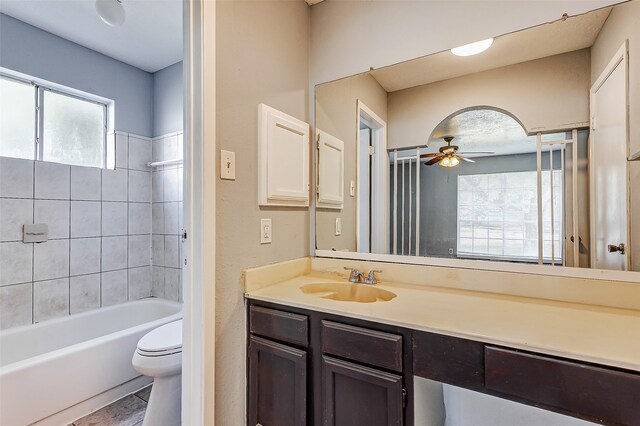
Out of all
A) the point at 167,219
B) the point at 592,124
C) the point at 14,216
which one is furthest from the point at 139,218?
the point at 592,124

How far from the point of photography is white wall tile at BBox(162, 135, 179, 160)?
265 cm

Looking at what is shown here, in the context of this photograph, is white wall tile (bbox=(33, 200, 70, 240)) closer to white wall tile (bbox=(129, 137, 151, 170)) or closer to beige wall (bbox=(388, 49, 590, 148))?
white wall tile (bbox=(129, 137, 151, 170))

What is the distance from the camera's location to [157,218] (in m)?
2.79

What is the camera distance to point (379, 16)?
60.2 inches

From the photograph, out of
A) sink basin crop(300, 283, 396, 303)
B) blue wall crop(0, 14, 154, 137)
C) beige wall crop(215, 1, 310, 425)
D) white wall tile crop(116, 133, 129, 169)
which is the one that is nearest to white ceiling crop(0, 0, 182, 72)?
blue wall crop(0, 14, 154, 137)

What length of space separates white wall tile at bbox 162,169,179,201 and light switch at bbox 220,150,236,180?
1.64 meters

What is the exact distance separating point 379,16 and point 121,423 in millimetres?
2623

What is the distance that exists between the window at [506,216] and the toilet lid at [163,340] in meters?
1.58

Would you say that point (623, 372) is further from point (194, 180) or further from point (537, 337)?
point (194, 180)

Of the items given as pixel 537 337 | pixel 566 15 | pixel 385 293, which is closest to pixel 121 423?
pixel 385 293

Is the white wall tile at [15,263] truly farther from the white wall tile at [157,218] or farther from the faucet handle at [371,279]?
the faucet handle at [371,279]

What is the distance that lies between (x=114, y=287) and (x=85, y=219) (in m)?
0.61

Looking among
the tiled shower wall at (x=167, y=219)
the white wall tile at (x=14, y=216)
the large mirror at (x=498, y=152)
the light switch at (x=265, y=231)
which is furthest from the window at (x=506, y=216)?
the white wall tile at (x=14, y=216)

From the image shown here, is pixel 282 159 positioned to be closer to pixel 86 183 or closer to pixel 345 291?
pixel 345 291
